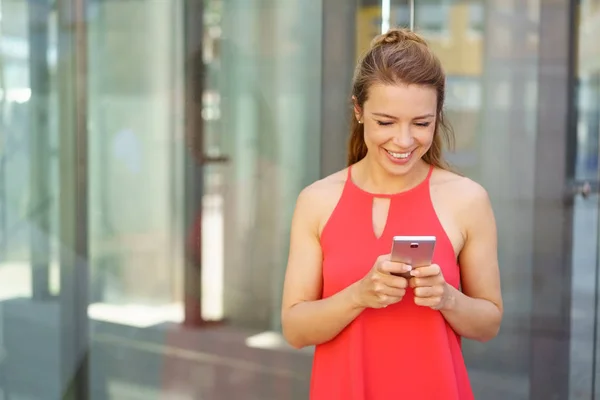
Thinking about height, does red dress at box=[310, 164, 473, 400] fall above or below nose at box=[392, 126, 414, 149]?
below

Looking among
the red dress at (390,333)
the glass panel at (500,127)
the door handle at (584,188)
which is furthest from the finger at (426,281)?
the door handle at (584,188)

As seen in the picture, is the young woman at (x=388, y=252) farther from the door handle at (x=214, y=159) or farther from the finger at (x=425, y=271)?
the door handle at (x=214, y=159)

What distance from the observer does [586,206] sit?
375 centimetres

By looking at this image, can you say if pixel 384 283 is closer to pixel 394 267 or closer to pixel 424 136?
pixel 394 267

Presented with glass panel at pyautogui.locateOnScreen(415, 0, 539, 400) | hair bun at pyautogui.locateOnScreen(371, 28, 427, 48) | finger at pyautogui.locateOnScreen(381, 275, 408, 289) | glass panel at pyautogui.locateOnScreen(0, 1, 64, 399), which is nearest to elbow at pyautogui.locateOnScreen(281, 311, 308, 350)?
finger at pyautogui.locateOnScreen(381, 275, 408, 289)

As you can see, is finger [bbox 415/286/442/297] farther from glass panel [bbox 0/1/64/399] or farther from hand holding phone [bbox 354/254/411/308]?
glass panel [bbox 0/1/64/399]

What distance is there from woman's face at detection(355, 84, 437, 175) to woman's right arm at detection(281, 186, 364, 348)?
0.21 metres

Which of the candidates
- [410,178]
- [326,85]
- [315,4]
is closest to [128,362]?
[326,85]

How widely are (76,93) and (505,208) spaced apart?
6.82 ft

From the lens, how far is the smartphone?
1.80m

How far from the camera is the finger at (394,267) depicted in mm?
1827

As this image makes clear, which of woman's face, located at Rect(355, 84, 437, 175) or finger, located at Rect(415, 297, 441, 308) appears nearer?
finger, located at Rect(415, 297, 441, 308)

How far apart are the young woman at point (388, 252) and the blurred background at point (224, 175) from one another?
1758 mm

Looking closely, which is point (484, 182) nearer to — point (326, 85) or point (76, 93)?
point (326, 85)
